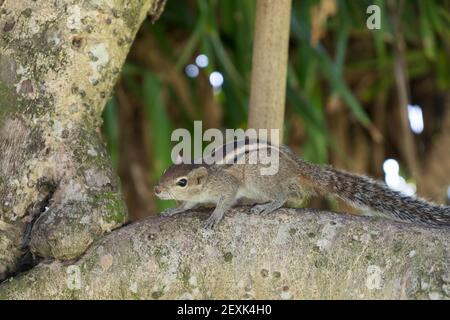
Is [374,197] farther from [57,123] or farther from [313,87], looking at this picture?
[313,87]

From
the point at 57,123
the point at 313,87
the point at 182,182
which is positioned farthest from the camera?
the point at 313,87

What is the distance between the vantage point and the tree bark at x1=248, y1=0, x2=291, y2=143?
2.27 meters

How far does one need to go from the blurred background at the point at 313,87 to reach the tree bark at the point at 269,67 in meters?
0.76

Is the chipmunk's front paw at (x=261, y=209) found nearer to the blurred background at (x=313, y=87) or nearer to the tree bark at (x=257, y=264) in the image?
the tree bark at (x=257, y=264)

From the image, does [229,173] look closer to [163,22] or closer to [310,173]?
[310,173]

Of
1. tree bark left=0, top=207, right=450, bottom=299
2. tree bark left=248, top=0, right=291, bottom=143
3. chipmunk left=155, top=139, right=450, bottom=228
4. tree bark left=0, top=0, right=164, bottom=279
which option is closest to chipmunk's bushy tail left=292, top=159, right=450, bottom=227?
chipmunk left=155, top=139, right=450, bottom=228

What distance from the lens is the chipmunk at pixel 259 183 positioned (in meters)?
2.18

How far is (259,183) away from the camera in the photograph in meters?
2.29

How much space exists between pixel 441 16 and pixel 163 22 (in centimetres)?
124

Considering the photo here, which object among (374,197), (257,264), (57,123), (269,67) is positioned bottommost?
(257,264)

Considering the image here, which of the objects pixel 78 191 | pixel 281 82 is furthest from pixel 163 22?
pixel 78 191

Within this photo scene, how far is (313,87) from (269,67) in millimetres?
1619

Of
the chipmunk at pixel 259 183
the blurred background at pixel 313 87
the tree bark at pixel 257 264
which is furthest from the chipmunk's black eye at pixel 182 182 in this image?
the blurred background at pixel 313 87

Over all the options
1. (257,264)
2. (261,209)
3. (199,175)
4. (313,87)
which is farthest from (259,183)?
(313,87)
